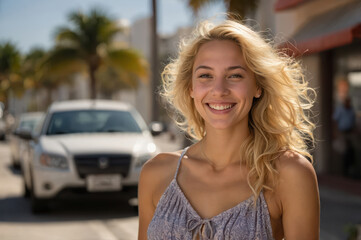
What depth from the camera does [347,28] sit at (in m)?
9.62

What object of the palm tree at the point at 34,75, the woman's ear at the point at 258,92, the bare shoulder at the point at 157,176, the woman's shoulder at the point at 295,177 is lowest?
the palm tree at the point at 34,75

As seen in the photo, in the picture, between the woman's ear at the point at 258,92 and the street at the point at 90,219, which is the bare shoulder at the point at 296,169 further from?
the street at the point at 90,219

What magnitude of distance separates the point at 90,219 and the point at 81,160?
844 millimetres

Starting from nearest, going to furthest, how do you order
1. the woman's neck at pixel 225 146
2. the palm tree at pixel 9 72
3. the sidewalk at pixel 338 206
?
the woman's neck at pixel 225 146 → the sidewalk at pixel 338 206 → the palm tree at pixel 9 72

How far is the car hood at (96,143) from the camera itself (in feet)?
Result: 29.8

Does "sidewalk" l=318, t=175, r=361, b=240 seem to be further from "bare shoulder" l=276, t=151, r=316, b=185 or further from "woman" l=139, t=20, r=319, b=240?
"bare shoulder" l=276, t=151, r=316, b=185

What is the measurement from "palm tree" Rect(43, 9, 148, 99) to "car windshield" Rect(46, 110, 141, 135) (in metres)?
→ 14.2

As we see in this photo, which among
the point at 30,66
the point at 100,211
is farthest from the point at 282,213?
the point at 30,66

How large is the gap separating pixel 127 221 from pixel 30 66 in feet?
191

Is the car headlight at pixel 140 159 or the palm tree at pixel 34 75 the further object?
the palm tree at pixel 34 75

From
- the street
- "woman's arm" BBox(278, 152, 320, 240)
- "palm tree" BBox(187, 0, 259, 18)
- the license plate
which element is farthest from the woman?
Answer: "palm tree" BBox(187, 0, 259, 18)

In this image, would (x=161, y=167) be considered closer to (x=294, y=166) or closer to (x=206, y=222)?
(x=206, y=222)

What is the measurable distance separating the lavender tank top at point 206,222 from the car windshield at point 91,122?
7.31 m

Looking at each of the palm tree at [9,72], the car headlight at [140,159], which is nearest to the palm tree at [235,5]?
the car headlight at [140,159]
